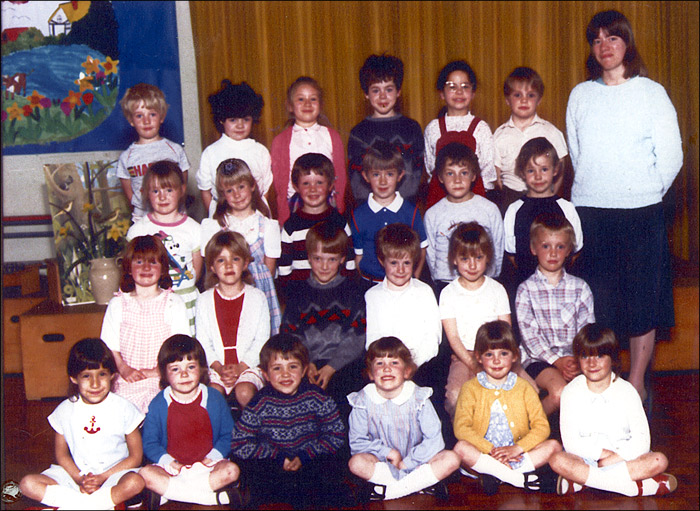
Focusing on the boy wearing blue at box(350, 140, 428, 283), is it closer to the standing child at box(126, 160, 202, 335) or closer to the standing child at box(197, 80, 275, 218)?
the standing child at box(197, 80, 275, 218)

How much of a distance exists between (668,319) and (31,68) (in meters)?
3.51

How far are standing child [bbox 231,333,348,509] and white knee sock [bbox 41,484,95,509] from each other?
0.54 m

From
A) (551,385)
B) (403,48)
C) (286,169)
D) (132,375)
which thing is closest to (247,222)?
(286,169)

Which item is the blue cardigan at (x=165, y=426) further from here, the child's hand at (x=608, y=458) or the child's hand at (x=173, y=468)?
the child's hand at (x=608, y=458)

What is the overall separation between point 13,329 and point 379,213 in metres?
2.25

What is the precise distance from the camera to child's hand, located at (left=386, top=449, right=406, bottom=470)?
2662 millimetres

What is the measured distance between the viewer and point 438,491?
104 inches

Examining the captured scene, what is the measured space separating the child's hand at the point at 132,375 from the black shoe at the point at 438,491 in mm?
1223

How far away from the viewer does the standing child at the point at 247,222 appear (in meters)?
3.29

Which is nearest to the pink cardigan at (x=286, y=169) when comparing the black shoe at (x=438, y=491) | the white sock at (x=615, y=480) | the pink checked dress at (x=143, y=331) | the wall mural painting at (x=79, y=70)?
the pink checked dress at (x=143, y=331)

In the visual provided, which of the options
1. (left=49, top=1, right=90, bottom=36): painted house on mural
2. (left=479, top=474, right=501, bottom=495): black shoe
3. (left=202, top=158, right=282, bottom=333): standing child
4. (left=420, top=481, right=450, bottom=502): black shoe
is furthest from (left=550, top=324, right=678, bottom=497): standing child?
(left=49, top=1, right=90, bottom=36): painted house on mural

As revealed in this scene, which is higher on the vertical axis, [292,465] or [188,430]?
[188,430]

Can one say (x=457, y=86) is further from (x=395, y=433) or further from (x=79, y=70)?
Result: (x=79, y=70)

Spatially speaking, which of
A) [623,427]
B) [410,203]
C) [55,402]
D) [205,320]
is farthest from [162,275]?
[623,427]
